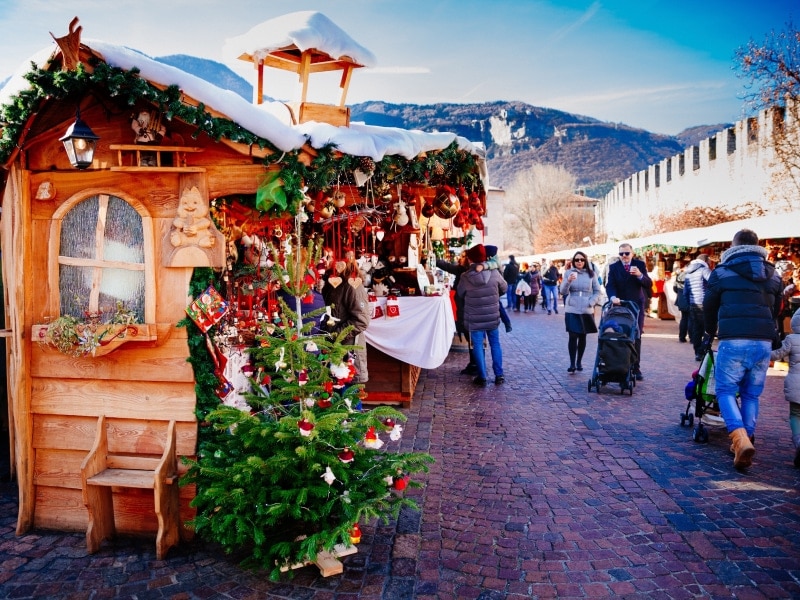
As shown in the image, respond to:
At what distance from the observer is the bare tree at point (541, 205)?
186ft

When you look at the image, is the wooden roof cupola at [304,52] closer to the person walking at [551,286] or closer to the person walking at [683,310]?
the person walking at [683,310]

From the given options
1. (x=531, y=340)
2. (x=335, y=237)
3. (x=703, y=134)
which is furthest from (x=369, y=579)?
(x=703, y=134)

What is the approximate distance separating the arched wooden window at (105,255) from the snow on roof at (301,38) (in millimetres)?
2144

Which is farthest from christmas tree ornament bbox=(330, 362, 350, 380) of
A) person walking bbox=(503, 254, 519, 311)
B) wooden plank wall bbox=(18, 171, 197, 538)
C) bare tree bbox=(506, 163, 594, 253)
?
bare tree bbox=(506, 163, 594, 253)

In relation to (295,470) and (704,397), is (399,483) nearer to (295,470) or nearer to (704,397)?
(295,470)

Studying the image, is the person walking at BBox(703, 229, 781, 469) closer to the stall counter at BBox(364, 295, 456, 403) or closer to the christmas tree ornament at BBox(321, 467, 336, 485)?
the stall counter at BBox(364, 295, 456, 403)

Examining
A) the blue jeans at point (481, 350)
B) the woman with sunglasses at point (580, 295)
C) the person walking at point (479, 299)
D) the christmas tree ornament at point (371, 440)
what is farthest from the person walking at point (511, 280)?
the christmas tree ornament at point (371, 440)

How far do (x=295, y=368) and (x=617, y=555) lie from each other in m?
2.32

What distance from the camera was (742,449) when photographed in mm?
4863

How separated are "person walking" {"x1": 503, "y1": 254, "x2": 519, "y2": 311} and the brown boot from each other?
1291 centimetres

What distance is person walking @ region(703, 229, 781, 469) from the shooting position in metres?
5.04

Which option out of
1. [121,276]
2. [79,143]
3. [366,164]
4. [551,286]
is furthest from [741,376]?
[551,286]

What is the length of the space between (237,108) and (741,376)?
460cm

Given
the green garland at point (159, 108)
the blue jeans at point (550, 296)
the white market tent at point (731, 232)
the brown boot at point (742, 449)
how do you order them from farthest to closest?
1. the blue jeans at point (550, 296)
2. the white market tent at point (731, 232)
3. the brown boot at point (742, 449)
4. the green garland at point (159, 108)
